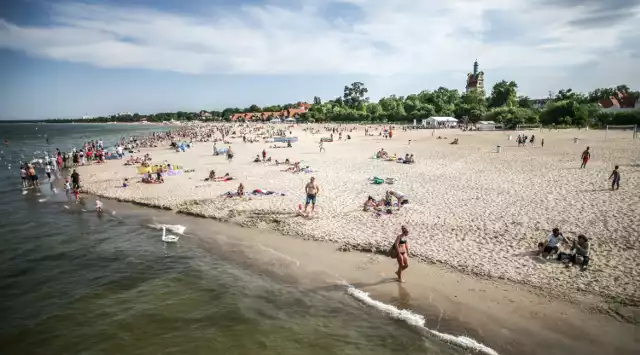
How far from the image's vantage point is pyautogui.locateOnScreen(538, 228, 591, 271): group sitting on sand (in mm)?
8844

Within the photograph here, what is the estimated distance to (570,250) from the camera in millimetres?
9398

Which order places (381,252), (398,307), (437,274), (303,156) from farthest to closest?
(303,156) < (381,252) < (437,274) < (398,307)

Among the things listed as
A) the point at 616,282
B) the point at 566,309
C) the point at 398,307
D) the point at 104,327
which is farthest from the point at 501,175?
the point at 104,327

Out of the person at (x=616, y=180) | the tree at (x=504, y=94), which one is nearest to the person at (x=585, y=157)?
the person at (x=616, y=180)

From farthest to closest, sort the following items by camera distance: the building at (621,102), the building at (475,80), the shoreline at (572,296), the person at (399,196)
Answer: the building at (475,80), the building at (621,102), the person at (399,196), the shoreline at (572,296)

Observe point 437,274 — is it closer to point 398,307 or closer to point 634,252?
point 398,307

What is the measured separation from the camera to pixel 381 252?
10320 mm

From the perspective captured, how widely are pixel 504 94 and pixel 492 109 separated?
47.5 feet

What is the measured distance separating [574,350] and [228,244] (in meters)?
9.36

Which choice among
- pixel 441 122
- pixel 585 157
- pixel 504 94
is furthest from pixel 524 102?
pixel 585 157

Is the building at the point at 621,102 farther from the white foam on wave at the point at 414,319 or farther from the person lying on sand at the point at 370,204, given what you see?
the white foam on wave at the point at 414,319

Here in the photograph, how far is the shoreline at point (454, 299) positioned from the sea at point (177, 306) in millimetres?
211

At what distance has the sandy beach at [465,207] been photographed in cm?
909

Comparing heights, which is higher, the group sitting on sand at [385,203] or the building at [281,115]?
the building at [281,115]
